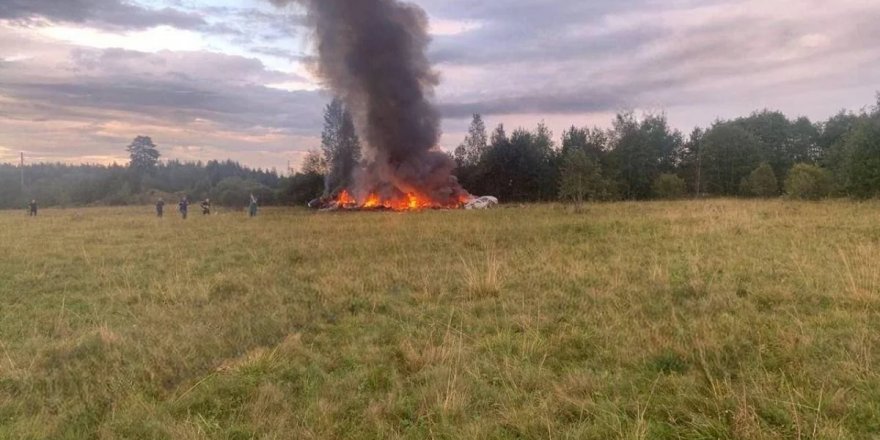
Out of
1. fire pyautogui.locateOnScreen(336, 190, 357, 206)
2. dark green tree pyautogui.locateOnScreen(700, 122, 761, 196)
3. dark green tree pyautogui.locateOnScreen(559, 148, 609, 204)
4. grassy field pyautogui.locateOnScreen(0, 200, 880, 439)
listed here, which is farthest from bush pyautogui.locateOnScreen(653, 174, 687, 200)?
grassy field pyautogui.locateOnScreen(0, 200, 880, 439)

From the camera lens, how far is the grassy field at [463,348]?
4.46 metres

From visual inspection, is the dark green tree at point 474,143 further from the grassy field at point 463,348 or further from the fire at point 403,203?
the grassy field at point 463,348

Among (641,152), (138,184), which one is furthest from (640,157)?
(138,184)

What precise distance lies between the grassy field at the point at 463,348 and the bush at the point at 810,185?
84.7ft

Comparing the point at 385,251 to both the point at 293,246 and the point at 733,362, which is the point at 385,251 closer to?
the point at 293,246

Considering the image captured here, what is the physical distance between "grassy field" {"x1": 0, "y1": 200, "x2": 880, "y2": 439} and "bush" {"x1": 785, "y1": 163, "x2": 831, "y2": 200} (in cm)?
2580

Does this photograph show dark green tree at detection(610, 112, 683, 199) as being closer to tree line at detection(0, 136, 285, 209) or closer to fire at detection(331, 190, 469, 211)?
fire at detection(331, 190, 469, 211)

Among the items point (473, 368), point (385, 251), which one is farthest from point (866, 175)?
point (473, 368)

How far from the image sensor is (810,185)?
3403 centimetres

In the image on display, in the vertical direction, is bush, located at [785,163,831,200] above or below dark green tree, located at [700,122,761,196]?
below

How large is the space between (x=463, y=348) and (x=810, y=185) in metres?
37.1

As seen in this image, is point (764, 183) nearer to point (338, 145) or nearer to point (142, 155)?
point (338, 145)

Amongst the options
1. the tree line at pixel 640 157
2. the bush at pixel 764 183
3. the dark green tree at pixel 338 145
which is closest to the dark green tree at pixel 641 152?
the tree line at pixel 640 157

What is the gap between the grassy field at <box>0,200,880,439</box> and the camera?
4.46 metres
